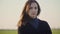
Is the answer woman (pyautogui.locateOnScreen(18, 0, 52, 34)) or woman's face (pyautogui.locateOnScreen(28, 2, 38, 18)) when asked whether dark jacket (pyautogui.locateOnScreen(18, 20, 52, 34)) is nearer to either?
woman (pyautogui.locateOnScreen(18, 0, 52, 34))

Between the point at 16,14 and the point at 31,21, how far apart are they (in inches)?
7.7

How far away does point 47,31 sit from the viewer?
1.50 metres

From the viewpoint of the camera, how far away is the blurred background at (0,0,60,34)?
4.93 feet

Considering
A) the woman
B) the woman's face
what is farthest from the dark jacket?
the woman's face

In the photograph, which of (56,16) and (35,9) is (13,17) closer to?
(35,9)

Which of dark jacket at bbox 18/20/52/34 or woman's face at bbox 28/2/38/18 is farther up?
woman's face at bbox 28/2/38/18

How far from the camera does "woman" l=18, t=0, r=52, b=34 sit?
147 centimetres

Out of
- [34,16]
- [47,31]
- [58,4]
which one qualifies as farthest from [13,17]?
[58,4]

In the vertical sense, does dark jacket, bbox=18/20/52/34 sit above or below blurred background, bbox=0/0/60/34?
below

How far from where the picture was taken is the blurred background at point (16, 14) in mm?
1502

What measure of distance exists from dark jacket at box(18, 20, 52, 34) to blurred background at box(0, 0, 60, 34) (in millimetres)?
48

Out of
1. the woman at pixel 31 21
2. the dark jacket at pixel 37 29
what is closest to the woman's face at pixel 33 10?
the woman at pixel 31 21

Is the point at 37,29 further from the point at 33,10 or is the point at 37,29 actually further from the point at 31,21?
the point at 33,10

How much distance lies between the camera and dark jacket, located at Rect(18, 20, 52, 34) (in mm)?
1468
